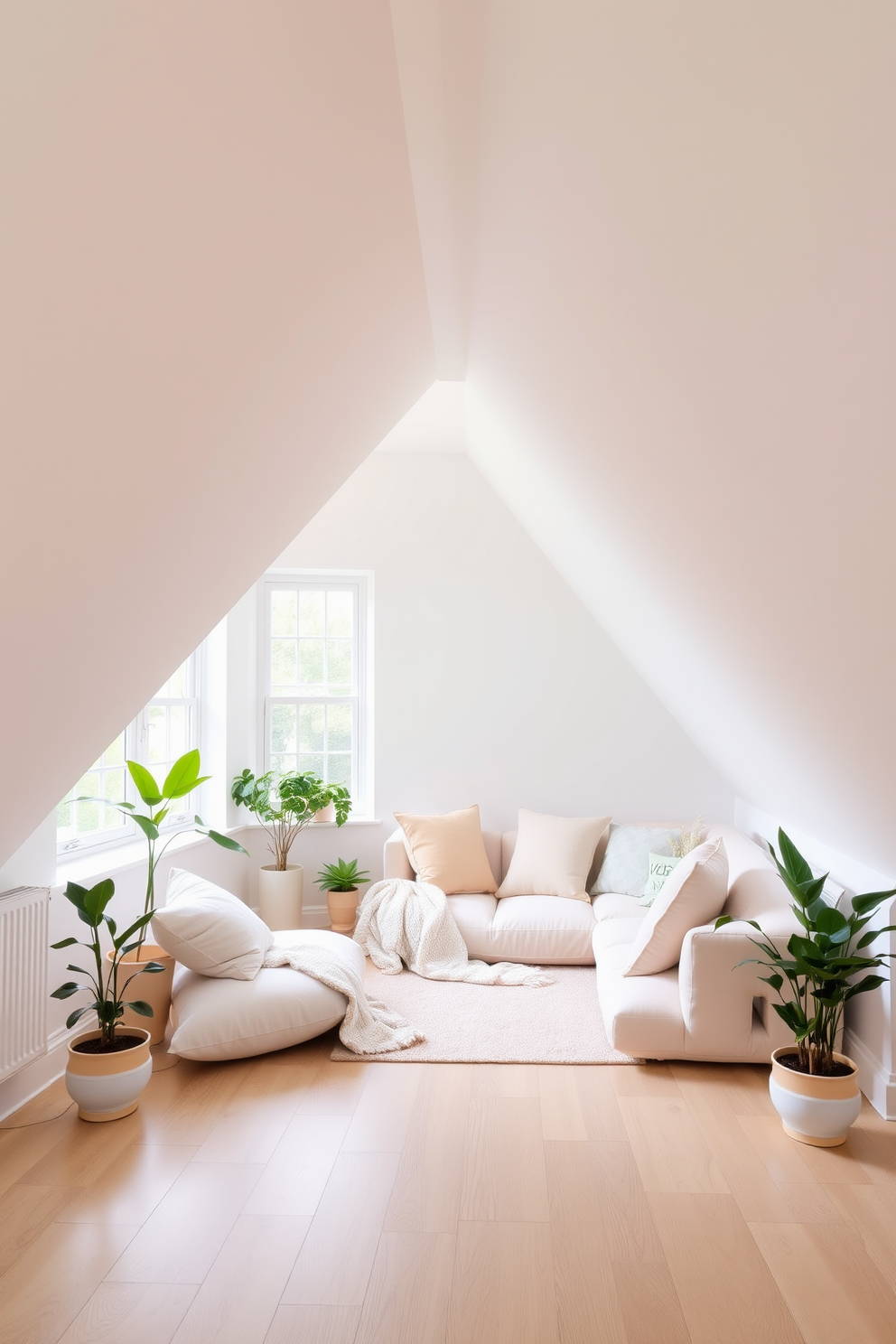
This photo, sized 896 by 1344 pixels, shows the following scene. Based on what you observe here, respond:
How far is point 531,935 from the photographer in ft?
16.3

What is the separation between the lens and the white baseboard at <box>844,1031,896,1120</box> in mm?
3229

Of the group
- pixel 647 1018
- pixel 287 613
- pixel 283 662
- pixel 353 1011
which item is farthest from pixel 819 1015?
pixel 287 613

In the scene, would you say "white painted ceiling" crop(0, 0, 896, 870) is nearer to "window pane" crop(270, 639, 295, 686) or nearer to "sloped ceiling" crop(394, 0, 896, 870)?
"sloped ceiling" crop(394, 0, 896, 870)

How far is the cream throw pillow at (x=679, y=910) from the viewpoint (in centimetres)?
376

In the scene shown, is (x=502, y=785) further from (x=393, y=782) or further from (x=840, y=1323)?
(x=840, y=1323)

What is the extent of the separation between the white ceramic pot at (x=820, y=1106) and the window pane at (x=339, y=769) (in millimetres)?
3900

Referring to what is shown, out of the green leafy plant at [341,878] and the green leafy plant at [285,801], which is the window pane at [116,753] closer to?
the green leafy plant at [285,801]

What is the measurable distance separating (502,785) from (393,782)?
744 mm

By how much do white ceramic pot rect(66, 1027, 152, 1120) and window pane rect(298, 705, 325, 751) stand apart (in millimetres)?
3281

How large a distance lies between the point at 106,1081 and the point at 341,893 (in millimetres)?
2636

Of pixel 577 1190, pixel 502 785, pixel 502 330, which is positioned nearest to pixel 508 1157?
pixel 577 1190

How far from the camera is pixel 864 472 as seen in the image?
1.34 metres

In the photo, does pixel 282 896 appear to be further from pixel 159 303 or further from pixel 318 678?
pixel 159 303

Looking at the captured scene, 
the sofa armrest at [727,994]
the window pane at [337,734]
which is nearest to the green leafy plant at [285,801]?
the window pane at [337,734]
